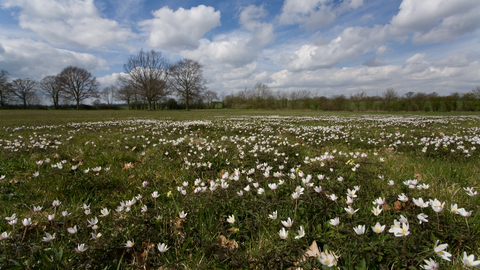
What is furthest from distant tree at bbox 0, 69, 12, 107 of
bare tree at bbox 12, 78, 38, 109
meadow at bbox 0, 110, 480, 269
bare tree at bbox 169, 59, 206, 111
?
meadow at bbox 0, 110, 480, 269

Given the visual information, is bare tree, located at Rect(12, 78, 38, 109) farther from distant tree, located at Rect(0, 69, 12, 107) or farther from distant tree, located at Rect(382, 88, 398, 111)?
distant tree, located at Rect(382, 88, 398, 111)

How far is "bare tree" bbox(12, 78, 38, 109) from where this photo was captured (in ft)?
174

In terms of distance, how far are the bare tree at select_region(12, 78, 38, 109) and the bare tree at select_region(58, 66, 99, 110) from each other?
40.9 ft

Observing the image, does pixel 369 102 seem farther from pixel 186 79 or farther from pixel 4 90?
pixel 4 90

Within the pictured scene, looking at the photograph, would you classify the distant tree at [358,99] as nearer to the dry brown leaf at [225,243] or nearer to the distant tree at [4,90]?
the dry brown leaf at [225,243]

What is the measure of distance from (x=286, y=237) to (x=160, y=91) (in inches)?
1798

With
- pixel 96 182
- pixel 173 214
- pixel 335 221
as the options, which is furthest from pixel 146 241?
pixel 96 182

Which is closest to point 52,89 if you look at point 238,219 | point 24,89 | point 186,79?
point 24,89

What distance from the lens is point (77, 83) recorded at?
52.1 metres

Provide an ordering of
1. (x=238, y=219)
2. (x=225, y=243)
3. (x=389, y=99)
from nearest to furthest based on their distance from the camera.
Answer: (x=225, y=243) → (x=238, y=219) → (x=389, y=99)

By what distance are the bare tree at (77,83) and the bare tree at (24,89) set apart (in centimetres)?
1245

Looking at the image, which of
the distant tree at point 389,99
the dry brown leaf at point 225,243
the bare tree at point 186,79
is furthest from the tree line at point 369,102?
the dry brown leaf at point 225,243

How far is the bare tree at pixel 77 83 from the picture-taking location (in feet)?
164

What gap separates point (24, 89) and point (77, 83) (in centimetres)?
1619
